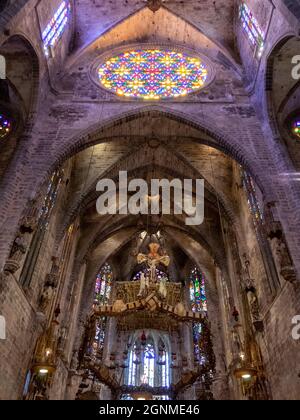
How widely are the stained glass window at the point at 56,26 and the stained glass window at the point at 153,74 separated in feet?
7.40

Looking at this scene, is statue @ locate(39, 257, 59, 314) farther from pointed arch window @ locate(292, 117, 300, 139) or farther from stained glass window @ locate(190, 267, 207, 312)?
stained glass window @ locate(190, 267, 207, 312)

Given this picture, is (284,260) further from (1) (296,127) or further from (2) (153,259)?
(1) (296,127)

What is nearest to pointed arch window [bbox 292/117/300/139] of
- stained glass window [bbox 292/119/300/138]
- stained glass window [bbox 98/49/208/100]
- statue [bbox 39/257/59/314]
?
stained glass window [bbox 292/119/300/138]

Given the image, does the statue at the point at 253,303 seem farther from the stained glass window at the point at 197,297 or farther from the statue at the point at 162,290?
the stained glass window at the point at 197,297

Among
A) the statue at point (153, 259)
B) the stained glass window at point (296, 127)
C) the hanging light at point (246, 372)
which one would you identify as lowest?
the hanging light at point (246, 372)

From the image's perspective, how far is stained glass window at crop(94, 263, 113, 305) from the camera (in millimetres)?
20891

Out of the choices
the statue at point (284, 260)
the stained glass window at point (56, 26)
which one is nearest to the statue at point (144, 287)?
the statue at point (284, 260)

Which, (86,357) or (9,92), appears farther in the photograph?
(9,92)

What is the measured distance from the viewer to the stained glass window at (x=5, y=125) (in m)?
→ 12.8

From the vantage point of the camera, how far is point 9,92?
12.6m
